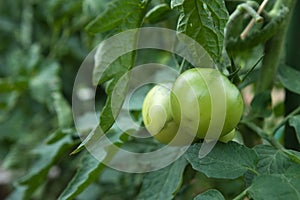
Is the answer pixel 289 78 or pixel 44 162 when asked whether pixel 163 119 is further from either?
pixel 44 162

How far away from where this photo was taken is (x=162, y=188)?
72cm

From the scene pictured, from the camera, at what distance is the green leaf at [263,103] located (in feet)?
2.45

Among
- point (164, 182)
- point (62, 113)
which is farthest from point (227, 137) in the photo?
point (62, 113)

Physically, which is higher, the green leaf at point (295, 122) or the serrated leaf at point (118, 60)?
the serrated leaf at point (118, 60)

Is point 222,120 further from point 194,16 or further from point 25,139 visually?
point 25,139

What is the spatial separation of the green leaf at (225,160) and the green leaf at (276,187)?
0.03m

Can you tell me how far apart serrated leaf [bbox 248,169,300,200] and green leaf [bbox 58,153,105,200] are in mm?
243

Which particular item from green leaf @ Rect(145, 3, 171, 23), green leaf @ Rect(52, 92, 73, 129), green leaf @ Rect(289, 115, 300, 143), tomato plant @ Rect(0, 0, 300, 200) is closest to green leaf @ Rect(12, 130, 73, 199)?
tomato plant @ Rect(0, 0, 300, 200)

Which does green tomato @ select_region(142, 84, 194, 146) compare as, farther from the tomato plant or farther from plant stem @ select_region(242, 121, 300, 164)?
plant stem @ select_region(242, 121, 300, 164)

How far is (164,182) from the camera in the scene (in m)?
0.72

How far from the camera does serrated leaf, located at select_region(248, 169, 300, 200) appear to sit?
53 cm

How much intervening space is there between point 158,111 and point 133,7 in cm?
13

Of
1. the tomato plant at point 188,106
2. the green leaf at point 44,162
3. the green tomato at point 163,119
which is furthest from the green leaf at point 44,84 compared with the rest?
the green tomato at point 163,119

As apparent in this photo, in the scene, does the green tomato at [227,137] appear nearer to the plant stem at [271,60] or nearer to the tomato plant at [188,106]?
the tomato plant at [188,106]
